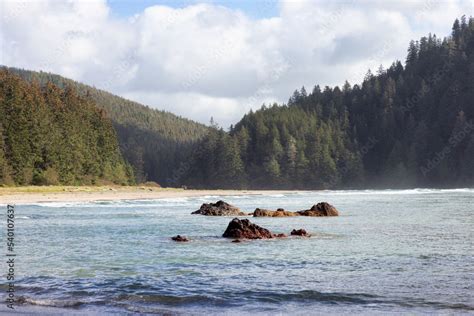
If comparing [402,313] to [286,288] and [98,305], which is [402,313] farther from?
[98,305]

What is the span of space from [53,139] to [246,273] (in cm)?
10841

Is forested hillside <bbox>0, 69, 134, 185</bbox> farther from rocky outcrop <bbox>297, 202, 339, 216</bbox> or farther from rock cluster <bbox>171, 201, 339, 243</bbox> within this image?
rocky outcrop <bbox>297, 202, 339, 216</bbox>

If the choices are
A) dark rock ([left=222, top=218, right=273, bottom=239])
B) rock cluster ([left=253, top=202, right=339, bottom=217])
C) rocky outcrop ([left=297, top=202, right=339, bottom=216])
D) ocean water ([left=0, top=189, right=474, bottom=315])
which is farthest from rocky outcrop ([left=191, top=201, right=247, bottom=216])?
dark rock ([left=222, top=218, right=273, bottom=239])

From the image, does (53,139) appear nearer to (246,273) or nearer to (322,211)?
(322,211)

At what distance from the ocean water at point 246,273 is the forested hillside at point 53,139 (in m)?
78.1

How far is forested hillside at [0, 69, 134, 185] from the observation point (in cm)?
11062

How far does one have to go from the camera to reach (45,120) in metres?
122

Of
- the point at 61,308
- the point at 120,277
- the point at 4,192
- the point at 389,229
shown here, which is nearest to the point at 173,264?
the point at 120,277

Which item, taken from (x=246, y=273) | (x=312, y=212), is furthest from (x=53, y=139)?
(x=246, y=273)

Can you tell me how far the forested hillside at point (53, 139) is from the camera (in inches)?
4355

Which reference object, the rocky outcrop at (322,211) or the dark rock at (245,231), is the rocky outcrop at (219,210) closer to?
the rocky outcrop at (322,211)

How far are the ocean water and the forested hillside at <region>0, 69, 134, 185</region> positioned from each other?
256 ft

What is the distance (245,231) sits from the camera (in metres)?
32.5

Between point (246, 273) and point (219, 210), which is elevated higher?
point (219, 210)
